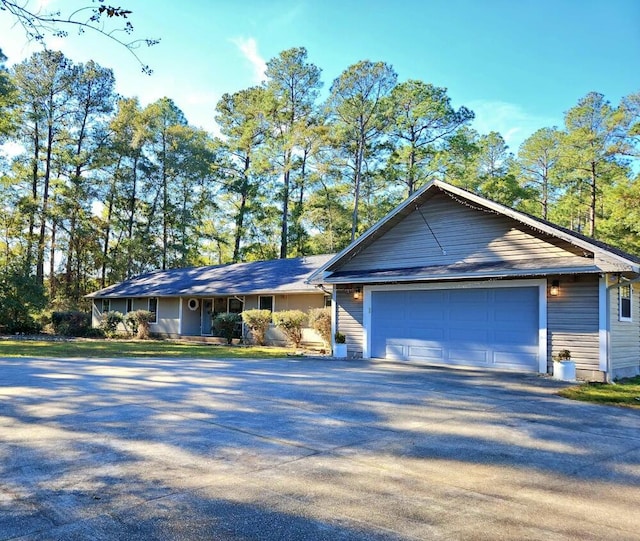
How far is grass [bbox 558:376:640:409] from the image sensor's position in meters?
7.85

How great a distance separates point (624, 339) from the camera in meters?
11.4

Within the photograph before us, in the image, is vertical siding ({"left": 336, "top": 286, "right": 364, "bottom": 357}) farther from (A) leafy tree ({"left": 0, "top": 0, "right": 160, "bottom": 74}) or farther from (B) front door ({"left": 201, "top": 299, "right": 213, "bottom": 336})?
(B) front door ({"left": 201, "top": 299, "right": 213, "bottom": 336})

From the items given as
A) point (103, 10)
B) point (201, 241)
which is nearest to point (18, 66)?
point (201, 241)

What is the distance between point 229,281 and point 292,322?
620 centimetres

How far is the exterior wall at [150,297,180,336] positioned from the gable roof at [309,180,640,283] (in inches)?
462

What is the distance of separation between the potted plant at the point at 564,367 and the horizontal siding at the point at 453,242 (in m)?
1.94

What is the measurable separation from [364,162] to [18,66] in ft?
70.6

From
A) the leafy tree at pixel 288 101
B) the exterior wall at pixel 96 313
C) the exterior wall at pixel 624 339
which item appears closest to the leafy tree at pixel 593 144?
the leafy tree at pixel 288 101

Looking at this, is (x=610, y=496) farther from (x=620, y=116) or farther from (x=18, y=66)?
(x=18, y=66)

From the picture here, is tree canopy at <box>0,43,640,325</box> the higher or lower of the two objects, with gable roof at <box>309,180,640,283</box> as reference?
higher

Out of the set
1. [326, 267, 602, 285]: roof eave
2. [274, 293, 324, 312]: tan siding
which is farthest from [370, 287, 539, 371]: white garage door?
[274, 293, 324, 312]: tan siding

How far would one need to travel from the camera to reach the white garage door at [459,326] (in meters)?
11.3

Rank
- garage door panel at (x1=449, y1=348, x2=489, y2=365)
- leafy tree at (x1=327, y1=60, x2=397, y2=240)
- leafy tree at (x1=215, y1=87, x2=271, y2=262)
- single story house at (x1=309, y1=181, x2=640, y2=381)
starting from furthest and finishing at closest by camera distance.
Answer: leafy tree at (x1=215, y1=87, x2=271, y2=262), leafy tree at (x1=327, y1=60, x2=397, y2=240), garage door panel at (x1=449, y1=348, x2=489, y2=365), single story house at (x1=309, y1=181, x2=640, y2=381)

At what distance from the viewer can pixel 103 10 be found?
186 inches
